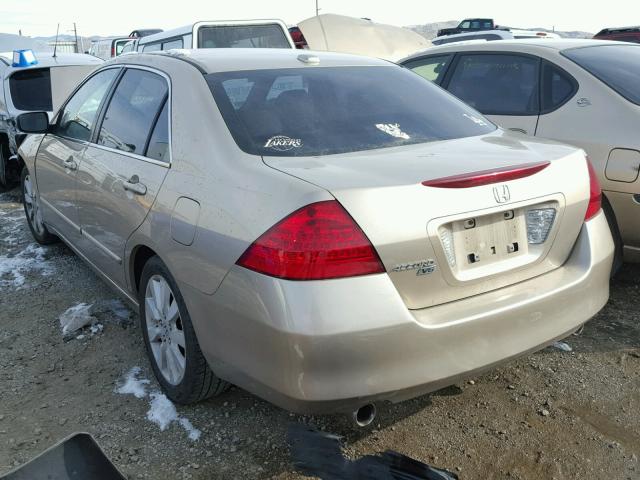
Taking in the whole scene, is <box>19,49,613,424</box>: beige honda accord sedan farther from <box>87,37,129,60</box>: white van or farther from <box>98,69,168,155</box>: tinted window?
<box>87,37,129,60</box>: white van

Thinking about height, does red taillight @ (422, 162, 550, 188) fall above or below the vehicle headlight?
above

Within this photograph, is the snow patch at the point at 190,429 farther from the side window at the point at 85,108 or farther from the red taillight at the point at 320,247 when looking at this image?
the side window at the point at 85,108

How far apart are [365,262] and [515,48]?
11.1ft

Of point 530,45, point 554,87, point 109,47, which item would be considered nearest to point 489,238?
point 554,87

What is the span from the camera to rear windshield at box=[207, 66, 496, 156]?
262 centimetres

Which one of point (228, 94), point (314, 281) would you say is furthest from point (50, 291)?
point (314, 281)

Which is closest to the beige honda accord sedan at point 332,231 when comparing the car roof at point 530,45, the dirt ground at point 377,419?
the dirt ground at point 377,419

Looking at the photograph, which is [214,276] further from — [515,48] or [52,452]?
[515,48]

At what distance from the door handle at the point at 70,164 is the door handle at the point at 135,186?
0.89 m

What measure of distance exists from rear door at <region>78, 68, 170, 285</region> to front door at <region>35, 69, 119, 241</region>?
179mm

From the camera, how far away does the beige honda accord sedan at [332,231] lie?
6.88 feet

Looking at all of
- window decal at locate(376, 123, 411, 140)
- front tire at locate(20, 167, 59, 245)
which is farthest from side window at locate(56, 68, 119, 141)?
window decal at locate(376, 123, 411, 140)

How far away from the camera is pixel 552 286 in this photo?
98.3 inches

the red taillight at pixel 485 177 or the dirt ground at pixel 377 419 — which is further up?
the red taillight at pixel 485 177
